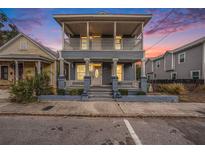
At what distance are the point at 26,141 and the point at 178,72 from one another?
19086 millimetres

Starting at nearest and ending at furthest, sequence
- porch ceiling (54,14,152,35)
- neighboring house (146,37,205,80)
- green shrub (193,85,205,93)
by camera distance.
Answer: porch ceiling (54,14,152,35) → green shrub (193,85,205,93) → neighboring house (146,37,205,80)

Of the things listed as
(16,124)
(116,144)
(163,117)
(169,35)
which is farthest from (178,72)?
(16,124)

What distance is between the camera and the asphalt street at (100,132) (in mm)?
3453

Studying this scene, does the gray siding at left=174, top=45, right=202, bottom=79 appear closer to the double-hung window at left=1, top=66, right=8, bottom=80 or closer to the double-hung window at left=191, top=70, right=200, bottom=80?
the double-hung window at left=191, top=70, right=200, bottom=80

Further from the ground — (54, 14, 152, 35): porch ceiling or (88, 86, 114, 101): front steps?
(54, 14, 152, 35): porch ceiling

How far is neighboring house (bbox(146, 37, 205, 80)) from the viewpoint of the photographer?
45.2 feet

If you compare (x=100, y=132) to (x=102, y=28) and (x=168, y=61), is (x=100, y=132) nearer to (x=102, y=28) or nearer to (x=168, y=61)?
(x=102, y=28)

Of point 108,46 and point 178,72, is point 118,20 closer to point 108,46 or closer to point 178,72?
point 108,46

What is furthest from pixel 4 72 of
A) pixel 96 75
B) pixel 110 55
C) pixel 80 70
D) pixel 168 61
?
pixel 168 61

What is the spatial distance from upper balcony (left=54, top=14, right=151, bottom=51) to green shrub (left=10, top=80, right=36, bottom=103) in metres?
4.12

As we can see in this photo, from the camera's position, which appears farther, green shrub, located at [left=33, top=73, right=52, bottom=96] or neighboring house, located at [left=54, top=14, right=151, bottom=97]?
neighboring house, located at [left=54, top=14, right=151, bottom=97]

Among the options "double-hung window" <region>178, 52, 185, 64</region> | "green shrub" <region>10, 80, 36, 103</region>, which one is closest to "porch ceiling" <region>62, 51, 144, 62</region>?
"green shrub" <region>10, 80, 36, 103</region>

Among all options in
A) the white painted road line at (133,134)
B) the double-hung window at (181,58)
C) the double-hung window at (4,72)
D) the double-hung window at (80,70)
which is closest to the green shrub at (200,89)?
the double-hung window at (181,58)

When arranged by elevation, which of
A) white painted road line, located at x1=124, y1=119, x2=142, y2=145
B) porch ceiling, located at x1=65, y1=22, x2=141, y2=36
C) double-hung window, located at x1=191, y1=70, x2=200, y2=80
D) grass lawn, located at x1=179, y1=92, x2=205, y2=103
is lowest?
white painted road line, located at x1=124, y1=119, x2=142, y2=145
